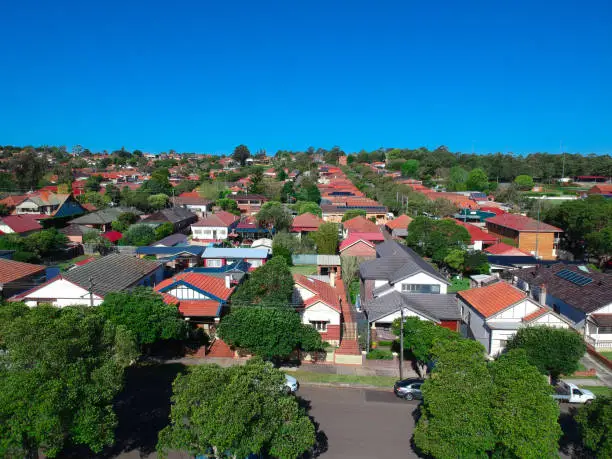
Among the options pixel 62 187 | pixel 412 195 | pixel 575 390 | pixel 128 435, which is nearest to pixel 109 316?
pixel 128 435

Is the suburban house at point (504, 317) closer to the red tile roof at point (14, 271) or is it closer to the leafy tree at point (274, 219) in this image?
the red tile roof at point (14, 271)

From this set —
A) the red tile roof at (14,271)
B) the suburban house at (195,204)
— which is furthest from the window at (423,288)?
the suburban house at (195,204)

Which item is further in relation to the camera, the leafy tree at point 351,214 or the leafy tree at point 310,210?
the leafy tree at point 310,210

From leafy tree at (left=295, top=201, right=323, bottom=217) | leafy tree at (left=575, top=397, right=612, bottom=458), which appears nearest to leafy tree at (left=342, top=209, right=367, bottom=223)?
leafy tree at (left=295, top=201, right=323, bottom=217)

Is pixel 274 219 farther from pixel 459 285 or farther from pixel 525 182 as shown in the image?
pixel 525 182

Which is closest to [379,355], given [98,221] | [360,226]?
[360,226]

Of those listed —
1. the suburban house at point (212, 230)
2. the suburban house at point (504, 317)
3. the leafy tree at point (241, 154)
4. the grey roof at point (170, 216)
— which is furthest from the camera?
the leafy tree at point (241, 154)

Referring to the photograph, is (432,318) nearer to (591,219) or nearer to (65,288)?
(65,288)
